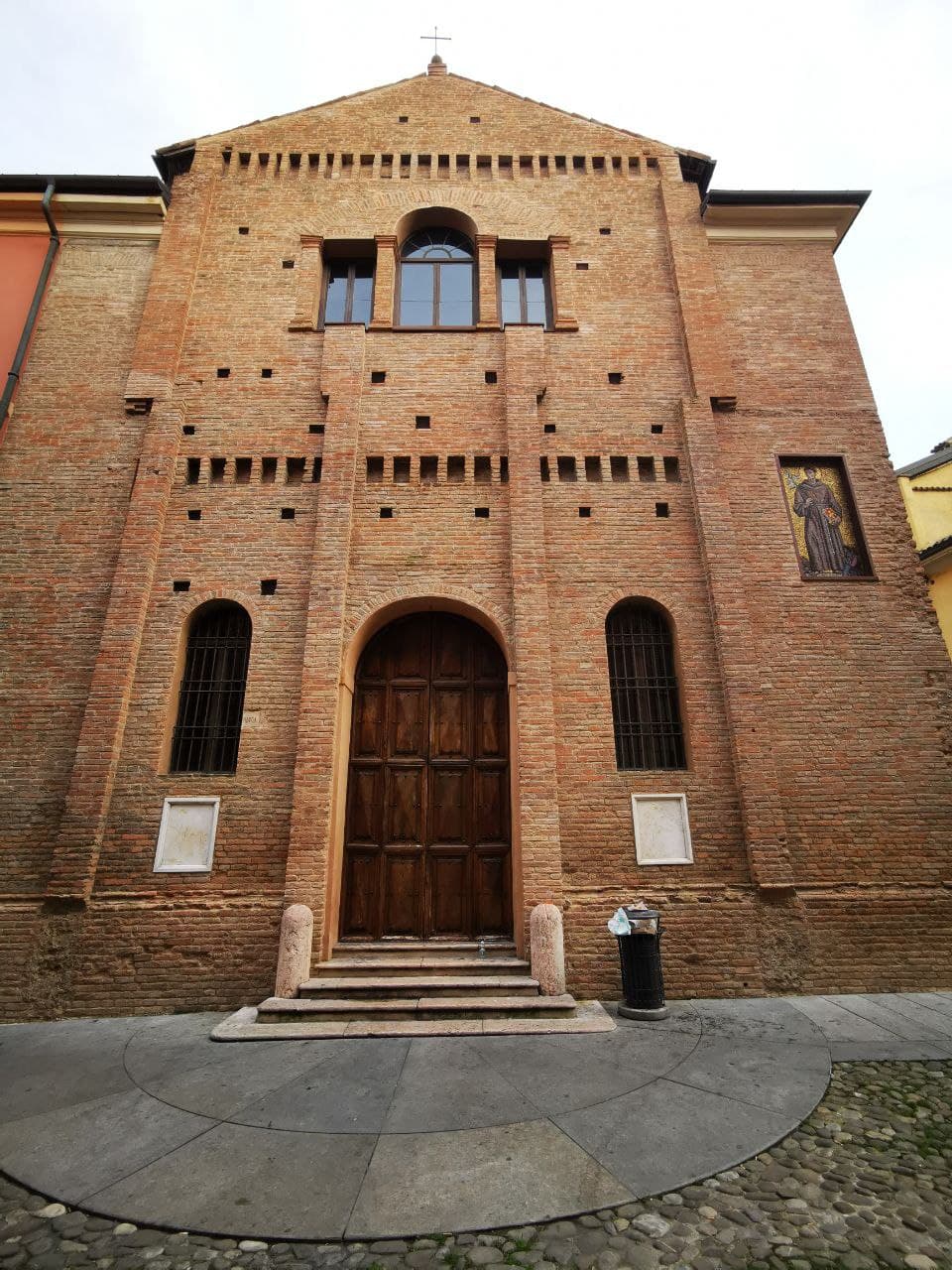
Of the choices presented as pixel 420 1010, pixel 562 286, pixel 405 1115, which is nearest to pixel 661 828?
pixel 420 1010

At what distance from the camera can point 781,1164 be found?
341 centimetres

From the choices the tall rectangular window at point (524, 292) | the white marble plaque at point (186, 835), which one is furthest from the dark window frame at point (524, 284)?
the white marble plaque at point (186, 835)

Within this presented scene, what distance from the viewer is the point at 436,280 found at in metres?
10.4

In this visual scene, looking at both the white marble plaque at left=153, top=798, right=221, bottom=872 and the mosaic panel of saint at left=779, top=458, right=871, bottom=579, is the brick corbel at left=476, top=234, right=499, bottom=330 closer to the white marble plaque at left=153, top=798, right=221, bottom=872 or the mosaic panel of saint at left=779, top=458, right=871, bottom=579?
the mosaic panel of saint at left=779, top=458, right=871, bottom=579

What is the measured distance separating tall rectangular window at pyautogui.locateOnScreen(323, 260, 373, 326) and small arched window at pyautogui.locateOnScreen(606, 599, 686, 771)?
254 inches

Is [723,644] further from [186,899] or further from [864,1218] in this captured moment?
[186,899]

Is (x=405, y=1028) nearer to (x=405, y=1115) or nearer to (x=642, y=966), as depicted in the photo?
(x=405, y=1115)

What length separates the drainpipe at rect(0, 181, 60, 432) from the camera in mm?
8984

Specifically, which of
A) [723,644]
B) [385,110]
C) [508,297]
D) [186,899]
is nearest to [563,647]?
[723,644]

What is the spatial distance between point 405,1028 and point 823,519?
26.8 ft

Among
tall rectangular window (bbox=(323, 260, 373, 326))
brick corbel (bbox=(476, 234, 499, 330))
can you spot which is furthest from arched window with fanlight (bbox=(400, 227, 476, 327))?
tall rectangular window (bbox=(323, 260, 373, 326))

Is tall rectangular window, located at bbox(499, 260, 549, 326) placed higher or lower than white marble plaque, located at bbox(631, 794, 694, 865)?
higher

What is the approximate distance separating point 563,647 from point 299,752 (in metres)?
3.40

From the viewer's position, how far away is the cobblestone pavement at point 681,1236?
272cm
